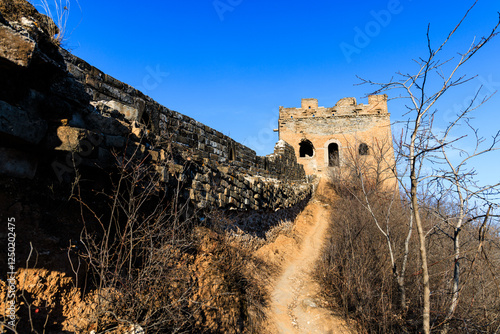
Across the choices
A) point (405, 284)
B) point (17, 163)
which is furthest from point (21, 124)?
point (405, 284)

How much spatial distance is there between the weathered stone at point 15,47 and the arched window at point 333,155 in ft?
59.8

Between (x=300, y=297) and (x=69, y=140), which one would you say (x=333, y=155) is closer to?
(x=300, y=297)

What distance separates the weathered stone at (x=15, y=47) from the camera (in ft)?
6.56

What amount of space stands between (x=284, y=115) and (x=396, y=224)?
1348 cm

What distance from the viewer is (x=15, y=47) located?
203 centimetres

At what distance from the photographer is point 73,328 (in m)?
2.29

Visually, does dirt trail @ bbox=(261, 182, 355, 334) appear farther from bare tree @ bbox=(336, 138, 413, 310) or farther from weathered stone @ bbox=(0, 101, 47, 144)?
weathered stone @ bbox=(0, 101, 47, 144)

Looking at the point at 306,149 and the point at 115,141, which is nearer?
the point at 115,141

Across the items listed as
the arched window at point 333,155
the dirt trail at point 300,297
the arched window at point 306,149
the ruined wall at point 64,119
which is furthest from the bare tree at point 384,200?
the arched window at point 306,149

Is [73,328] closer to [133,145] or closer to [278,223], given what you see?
[133,145]

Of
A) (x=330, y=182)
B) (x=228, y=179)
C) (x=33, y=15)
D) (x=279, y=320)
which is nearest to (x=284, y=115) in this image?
(x=330, y=182)

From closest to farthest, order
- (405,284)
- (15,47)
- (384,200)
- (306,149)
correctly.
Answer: (15,47) → (405,284) → (384,200) → (306,149)

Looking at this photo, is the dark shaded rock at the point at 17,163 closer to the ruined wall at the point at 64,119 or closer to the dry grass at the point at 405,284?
the ruined wall at the point at 64,119

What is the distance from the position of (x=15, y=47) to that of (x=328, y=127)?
18936 millimetres
